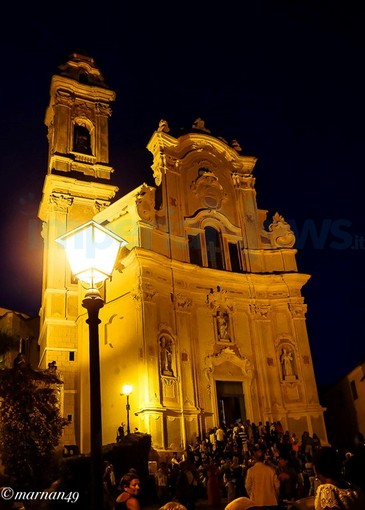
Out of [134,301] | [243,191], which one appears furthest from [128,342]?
[243,191]

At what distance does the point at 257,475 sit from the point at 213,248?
2111cm

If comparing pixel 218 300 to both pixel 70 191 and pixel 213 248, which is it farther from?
pixel 70 191

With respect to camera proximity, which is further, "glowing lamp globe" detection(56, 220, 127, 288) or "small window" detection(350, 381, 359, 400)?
"small window" detection(350, 381, 359, 400)

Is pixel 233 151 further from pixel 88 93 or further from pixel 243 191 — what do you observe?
pixel 88 93

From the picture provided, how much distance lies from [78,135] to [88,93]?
3.22 m

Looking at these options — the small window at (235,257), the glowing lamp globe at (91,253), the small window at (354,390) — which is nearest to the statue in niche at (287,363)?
the small window at (235,257)

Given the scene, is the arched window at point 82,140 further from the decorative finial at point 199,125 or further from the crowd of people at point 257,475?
the crowd of people at point 257,475

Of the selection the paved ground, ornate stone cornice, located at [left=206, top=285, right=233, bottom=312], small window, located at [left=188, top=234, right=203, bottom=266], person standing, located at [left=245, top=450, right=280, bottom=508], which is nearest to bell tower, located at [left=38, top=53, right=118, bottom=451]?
small window, located at [left=188, top=234, right=203, bottom=266]

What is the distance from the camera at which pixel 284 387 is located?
88.9 feet

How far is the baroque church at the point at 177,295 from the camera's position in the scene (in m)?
24.4

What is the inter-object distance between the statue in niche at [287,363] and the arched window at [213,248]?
569 centimetres

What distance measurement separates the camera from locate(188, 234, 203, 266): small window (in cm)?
2881

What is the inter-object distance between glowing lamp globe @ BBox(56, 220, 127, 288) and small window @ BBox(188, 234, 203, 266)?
2169 centimetres

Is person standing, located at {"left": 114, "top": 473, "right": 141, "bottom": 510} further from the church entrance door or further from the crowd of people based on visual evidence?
the church entrance door
